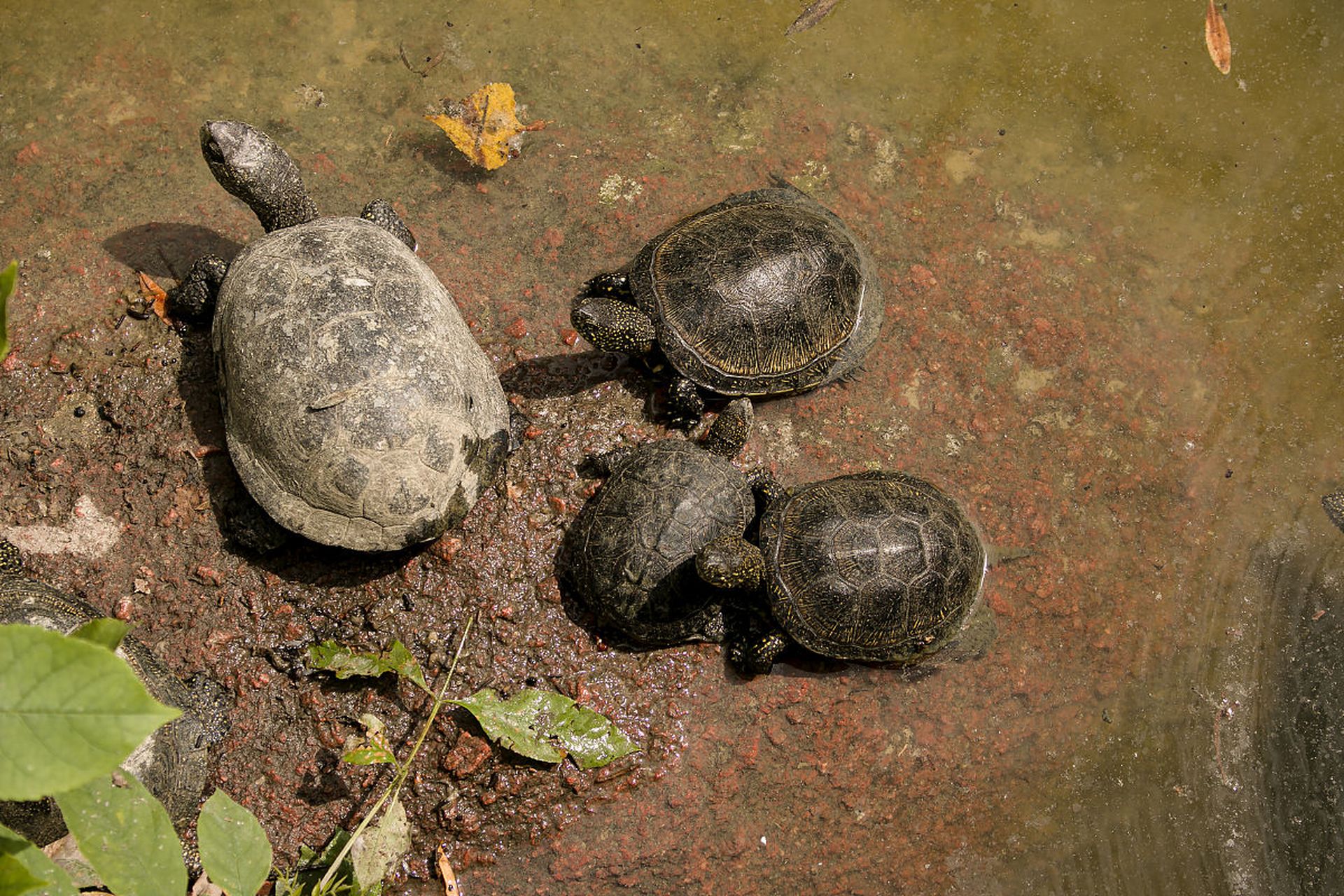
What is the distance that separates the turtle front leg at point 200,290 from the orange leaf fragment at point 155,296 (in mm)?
91

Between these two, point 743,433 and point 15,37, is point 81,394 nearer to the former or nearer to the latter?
point 15,37

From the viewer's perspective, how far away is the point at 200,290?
485cm

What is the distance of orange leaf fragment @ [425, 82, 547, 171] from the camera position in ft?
18.3

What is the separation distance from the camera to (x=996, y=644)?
4754 mm

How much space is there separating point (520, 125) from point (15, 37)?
327 cm

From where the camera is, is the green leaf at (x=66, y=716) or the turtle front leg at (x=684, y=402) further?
the turtle front leg at (x=684, y=402)

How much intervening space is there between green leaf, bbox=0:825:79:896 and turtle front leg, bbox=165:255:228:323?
348 centimetres

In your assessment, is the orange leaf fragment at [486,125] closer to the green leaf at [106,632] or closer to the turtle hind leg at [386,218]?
the turtle hind leg at [386,218]

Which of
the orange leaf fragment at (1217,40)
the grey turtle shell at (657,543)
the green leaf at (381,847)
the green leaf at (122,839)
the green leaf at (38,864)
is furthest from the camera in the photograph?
the orange leaf fragment at (1217,40)

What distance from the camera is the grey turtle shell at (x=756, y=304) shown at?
494 centimetres

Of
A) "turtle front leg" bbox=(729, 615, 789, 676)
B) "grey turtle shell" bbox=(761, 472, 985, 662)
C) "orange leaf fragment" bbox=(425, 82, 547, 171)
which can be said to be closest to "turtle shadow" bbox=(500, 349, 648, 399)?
"grey turtle shell" bbox=(761, 472, 985, 662)

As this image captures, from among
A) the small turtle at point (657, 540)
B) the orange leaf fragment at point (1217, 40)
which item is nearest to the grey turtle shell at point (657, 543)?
the small turtle at point (657, 540)

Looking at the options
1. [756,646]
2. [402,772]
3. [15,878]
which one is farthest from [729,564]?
[15,878]

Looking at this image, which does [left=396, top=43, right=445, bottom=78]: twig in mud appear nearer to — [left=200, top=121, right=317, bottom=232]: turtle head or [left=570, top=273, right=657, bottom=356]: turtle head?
[left=200, top=121, right=317, bottom=232]: turtle head
